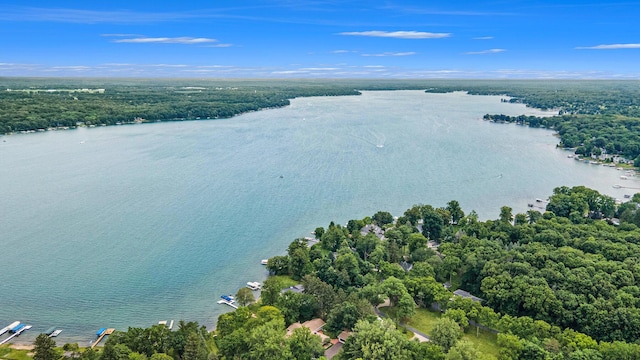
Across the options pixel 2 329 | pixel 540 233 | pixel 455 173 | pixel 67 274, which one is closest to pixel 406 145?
pixel 455 173

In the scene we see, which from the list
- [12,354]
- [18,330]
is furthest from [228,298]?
[18,330]

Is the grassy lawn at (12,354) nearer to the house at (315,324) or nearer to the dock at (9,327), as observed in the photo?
the dock at (9,327)

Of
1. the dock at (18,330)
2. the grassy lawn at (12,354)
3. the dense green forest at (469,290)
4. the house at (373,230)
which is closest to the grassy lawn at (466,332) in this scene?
the dense green forest at (469,290)

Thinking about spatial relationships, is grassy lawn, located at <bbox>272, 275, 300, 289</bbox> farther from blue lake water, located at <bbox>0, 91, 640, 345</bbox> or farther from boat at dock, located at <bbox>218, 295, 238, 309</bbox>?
boat at dock, located at <bbox>218, 295, 238, 309</bbox>

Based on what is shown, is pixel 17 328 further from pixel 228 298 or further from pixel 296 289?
pixel 296 289

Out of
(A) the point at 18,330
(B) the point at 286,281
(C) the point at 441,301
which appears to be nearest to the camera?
(A) the point at 18,330

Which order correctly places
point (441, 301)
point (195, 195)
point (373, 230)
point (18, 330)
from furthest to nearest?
point (195, 195) → point (373, 230) → point (441, 301) → point (18, 330)
